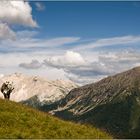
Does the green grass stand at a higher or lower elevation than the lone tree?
lower

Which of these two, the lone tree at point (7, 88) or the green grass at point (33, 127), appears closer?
the green grass at point (33, 127)

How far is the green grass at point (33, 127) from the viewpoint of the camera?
37656 mm

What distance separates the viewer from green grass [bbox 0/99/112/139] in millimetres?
37656

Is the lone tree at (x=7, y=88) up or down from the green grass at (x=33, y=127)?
up

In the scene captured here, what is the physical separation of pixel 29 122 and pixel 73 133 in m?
5.30

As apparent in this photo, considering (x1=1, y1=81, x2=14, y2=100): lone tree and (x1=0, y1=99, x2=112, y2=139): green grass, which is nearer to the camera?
(x1=0, y1=99, x2=112, y2=139): green grass

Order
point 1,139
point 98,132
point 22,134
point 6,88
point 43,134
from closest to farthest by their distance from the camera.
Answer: point 1,139
point 22,134
point 43,134
point 98,132
point 6,88

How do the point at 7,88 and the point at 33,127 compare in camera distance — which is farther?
the point at 7,88

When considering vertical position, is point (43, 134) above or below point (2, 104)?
below

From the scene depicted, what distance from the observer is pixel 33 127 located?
4038cm

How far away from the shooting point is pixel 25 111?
45.5 m

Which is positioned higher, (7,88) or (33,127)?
(7,88)

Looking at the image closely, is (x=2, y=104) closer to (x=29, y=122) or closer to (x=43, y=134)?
(x=29, y=122)

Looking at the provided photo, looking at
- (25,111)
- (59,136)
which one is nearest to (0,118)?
(25,111)
